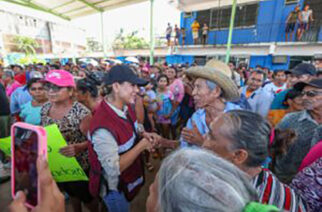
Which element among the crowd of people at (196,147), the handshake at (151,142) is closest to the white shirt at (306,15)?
the crowd of people at (196,147)

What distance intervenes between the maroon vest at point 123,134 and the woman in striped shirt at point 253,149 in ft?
2.53

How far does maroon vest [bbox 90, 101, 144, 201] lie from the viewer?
4.60 feet

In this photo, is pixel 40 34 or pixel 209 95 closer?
pixel 209 95

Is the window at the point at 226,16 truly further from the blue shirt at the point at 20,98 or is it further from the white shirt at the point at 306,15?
the blue shirt at the point at 20,98

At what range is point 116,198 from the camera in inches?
62.7

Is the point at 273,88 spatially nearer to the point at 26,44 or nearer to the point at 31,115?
the point at 31,115

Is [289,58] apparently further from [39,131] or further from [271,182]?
[39,131]

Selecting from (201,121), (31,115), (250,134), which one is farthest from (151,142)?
(31,115)

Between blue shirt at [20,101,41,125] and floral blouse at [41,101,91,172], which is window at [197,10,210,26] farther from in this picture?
floral blouse at [41,101,91,172]

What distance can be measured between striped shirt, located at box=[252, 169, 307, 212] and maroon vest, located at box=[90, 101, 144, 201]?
3.32ft

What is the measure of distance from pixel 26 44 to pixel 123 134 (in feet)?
81.4

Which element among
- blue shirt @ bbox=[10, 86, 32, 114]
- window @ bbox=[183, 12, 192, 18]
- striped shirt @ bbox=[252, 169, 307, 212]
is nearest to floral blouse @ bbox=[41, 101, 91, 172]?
blue shirt @ bbox=[10, 86, 32, 114]

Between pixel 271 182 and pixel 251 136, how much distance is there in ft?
0.96

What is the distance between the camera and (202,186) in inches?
19.7
